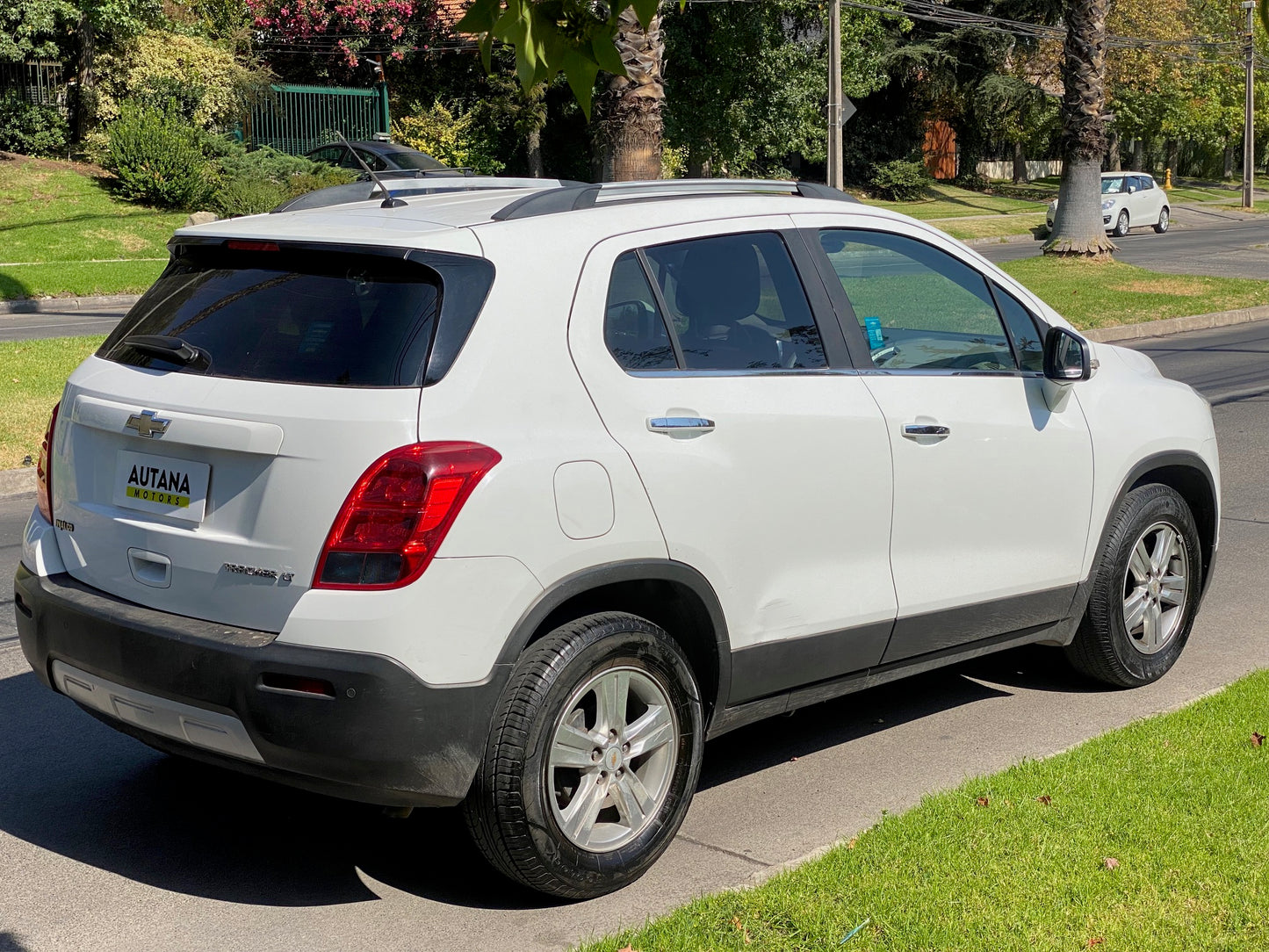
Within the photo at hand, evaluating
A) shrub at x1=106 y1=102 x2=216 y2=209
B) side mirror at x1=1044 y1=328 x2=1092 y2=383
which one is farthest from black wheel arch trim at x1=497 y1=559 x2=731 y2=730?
shrub at x1=106 y1=102 x2=216 y2=209

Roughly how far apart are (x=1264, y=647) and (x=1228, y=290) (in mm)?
16866

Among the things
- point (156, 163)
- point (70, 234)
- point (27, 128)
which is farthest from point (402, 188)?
point (27, 128)

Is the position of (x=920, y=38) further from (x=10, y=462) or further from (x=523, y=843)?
(x=523, y=843)

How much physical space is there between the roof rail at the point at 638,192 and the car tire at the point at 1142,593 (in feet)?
5.58

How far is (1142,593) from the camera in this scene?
5539mm

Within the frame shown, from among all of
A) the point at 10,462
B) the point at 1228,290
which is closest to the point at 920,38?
the point at 1228,290

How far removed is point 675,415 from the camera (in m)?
3.95

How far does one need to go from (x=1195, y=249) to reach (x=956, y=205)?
56.2 ft

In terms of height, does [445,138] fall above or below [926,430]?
above

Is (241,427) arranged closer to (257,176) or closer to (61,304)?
(61,304)

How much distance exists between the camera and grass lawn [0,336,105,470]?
9.94m

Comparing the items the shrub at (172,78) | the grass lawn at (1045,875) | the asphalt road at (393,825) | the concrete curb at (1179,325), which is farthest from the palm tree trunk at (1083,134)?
the grass lawn at (1045,875)

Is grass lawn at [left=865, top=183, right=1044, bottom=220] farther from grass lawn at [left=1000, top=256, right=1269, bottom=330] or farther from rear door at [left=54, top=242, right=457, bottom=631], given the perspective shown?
rear door at [left=54, top=242, right=457, bottom=631]

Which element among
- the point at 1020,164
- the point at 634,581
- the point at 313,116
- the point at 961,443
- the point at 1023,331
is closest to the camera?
the point at 634,581
